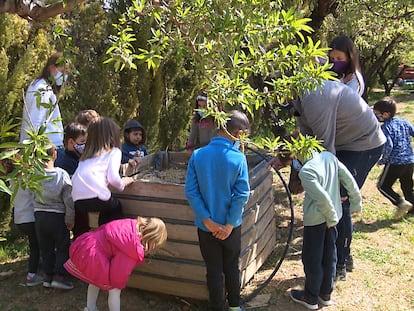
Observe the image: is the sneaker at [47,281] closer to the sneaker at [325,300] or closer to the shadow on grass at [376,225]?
the sneaker at [325,300]

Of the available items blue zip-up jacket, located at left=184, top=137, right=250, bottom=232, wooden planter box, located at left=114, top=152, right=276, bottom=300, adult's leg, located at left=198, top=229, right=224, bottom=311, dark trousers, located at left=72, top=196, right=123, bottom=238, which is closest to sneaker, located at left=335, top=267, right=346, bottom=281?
wooden planter box, located at left=114, top=152, right=276, bottom=300

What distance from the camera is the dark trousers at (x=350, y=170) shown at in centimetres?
377

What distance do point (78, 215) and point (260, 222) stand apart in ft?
4.84

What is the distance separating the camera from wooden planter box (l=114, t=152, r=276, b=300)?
344 centimetres

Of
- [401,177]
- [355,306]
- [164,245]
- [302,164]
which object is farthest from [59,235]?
[401,177]

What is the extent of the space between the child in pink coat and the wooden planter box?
0.25m

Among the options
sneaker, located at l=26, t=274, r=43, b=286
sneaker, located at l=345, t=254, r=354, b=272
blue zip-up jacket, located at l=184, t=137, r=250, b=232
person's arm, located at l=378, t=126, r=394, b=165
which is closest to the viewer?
blue zip-up jacket, located at l=184, t=137, r=250, b=232

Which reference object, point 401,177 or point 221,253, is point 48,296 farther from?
point 401,177

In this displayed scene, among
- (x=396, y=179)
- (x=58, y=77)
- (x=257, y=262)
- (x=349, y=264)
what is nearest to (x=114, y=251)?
(x=58, y=77)

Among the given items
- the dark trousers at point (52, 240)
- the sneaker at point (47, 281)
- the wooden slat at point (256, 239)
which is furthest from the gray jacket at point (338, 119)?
the sneaker at point (47, 281)

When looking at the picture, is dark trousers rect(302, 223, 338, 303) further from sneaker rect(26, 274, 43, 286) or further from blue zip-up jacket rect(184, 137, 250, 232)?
sneaker rect(26, 274, 43, 286)

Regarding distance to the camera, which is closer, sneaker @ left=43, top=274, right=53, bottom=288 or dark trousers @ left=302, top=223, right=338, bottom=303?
dark trousers @ left=302, top=223, right=338, bottom=303

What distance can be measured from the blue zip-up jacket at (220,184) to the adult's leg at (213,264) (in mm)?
149

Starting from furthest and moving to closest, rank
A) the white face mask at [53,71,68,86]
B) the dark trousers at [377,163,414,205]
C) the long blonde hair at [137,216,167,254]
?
the dark trousers at [377,163,414,205] → the long blonde hair at [137,216,167,254] → the white face mask at [53,71,68,86]
